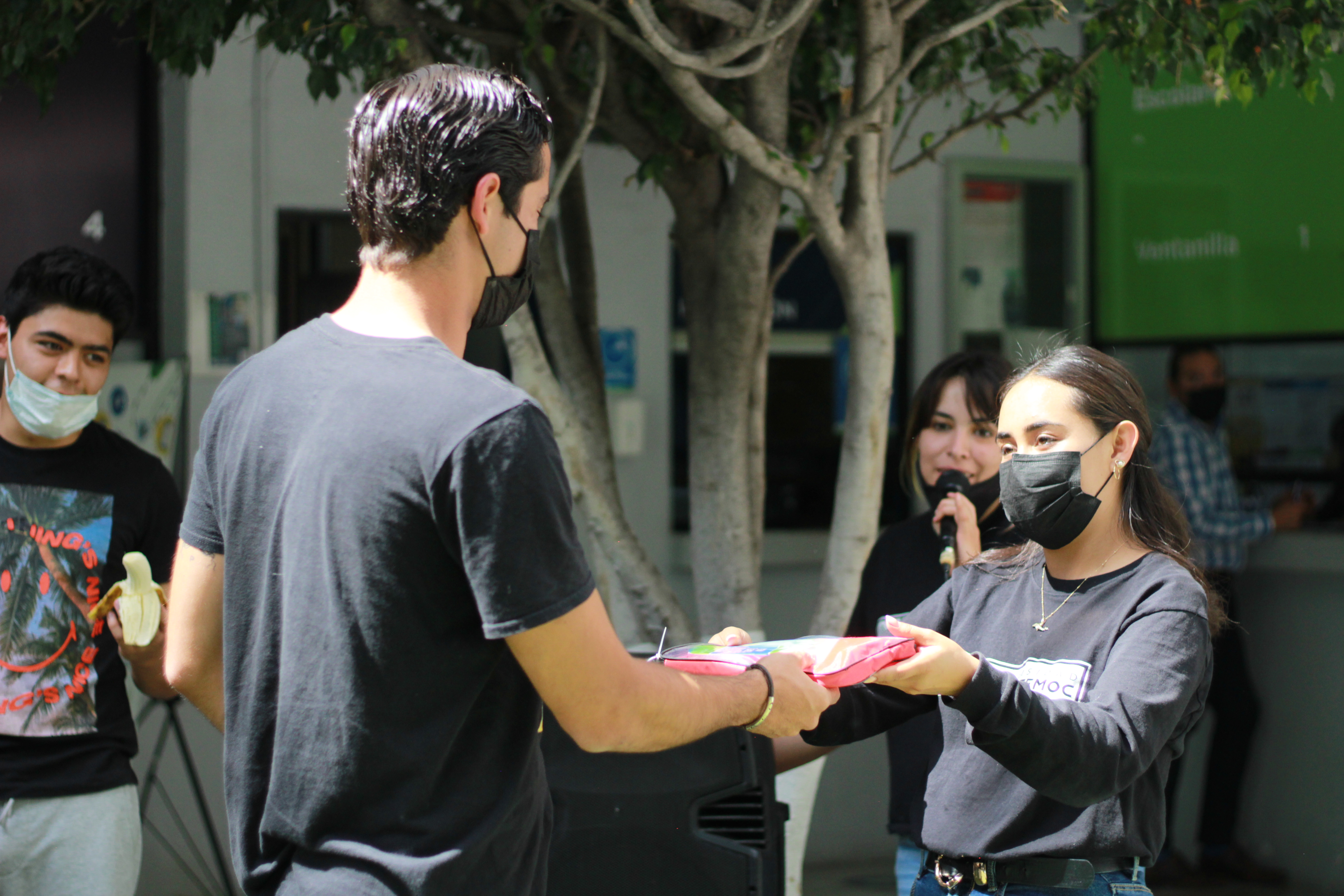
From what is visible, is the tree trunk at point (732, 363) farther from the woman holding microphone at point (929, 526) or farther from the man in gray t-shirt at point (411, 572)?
the man in gray t-shirt at point (411, 572)

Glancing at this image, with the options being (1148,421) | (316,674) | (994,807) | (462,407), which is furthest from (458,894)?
(1148,421)

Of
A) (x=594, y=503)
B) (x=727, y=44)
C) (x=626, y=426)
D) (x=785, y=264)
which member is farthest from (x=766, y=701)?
(x=626, y=426)

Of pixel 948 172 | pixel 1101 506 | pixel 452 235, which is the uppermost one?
pixel 948 172

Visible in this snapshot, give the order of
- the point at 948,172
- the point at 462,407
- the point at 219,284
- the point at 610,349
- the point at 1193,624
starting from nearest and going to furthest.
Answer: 1. the point at 462,407
2. the point at 1193,624
3. the point at 219,284
4. the point at 610,349
5. the point at 948,172

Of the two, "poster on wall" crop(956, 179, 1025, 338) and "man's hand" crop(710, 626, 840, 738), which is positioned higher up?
"poster on wall" crop(956, 179, 1025, 338)

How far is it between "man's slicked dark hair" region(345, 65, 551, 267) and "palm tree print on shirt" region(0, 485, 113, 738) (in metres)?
1.73

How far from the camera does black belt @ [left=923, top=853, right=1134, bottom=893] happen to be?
223 centimetres

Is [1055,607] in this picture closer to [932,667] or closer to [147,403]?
[932,667]

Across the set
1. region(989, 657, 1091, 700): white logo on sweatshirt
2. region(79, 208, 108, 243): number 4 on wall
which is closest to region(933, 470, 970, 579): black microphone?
region(989, 657, 1091, 700): white logo on sweatshirt

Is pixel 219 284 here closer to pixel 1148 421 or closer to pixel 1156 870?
pixel 1148 421

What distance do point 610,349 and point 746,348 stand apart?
2.16 metres

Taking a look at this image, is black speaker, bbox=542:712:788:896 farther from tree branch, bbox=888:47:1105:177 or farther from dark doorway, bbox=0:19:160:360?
dark doorway, bbox=0:19:160:360

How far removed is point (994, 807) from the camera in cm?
228

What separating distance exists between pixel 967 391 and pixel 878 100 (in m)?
0.79
